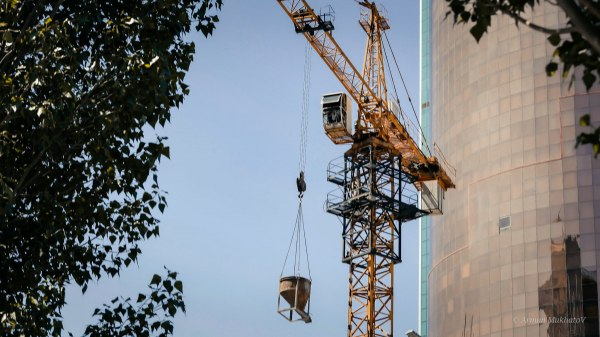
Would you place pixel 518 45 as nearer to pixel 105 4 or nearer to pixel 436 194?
pixel 436 194

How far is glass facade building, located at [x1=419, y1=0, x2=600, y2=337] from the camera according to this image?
71.5 meters

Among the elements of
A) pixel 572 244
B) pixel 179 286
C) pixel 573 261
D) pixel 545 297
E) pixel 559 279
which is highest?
pixel 572 244

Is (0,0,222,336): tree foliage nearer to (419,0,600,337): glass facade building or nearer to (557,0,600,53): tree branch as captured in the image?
(557,0,600,53): tree branch

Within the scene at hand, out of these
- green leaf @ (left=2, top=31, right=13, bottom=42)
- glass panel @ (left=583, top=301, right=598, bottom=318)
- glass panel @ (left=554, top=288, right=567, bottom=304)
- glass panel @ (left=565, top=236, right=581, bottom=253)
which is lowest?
green leaf @ (left=2, top=31, right=13, bottom=42)

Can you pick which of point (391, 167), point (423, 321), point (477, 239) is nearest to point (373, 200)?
point (391, 167)

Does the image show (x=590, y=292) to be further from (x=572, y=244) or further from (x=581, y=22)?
(x=581, y=22)

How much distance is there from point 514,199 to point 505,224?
2.55 meters

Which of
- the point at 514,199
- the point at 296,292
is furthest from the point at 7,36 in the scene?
the point at 514,199

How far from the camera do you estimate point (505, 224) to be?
254 ft

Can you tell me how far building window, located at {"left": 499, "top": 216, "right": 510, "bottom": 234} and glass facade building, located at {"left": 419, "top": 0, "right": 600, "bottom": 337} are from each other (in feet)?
0.32

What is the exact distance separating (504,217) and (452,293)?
9895 mm

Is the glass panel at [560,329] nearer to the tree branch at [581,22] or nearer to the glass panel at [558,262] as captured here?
the glass panel at [558,262]

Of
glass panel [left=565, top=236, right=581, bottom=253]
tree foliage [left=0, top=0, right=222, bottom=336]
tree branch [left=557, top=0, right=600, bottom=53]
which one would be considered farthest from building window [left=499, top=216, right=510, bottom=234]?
tree branch [left=557, top=0, right=600, bottom=53]

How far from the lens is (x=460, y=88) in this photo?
3455 inches
